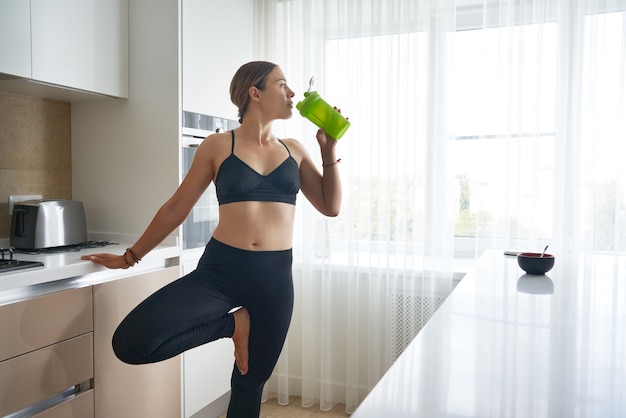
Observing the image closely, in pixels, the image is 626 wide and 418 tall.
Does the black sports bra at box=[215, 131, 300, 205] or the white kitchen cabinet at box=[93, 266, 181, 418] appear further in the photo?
the white kitchen cabinet at box=[93, 266, 181, 418]

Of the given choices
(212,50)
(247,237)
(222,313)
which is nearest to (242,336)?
(222,313)

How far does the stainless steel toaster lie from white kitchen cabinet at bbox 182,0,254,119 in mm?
725

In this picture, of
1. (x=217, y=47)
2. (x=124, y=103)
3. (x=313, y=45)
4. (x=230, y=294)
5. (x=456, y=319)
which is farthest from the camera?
(x=313, y=45)

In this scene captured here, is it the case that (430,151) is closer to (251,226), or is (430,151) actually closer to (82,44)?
(251,226)

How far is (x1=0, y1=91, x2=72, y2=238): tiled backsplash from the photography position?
239 cm

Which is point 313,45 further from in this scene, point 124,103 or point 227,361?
point 227,361

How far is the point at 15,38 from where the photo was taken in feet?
6.65

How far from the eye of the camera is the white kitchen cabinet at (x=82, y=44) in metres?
2.15

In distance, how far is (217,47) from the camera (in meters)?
2.84

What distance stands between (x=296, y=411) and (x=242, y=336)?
1476 millimetres

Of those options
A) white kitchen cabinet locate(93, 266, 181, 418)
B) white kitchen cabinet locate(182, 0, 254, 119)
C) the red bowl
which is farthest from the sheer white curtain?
the red bowl

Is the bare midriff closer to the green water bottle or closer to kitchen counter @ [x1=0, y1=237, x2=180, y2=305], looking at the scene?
the green water bottle

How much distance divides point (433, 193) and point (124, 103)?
161 cm

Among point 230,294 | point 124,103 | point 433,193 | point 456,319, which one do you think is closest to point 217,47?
point 124,103
